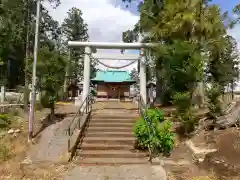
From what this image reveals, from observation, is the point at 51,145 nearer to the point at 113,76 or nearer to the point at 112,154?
the point at 112,154

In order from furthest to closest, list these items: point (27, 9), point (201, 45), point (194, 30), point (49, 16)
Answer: point (49, 16)
point (27, 9)
point (194, 30)
point (201, 45)

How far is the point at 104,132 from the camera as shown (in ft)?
39.6

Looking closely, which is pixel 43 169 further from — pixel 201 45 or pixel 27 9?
pixel 27 9

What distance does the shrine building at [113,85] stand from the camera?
38719 millimetres

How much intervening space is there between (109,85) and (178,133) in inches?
1089

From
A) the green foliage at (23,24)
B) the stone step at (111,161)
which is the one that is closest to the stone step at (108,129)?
the stone step at (111,161)

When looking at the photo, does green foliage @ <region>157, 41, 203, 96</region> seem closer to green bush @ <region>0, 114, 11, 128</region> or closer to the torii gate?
the torii gate

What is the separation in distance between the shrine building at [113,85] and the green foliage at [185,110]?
27.0m

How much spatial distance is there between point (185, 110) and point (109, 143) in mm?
2972

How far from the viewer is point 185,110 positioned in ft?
37.1

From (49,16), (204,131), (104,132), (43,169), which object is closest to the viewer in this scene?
(43,169)

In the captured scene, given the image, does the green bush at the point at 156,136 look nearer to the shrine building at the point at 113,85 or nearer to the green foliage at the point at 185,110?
the green foliage at the point at 185,110

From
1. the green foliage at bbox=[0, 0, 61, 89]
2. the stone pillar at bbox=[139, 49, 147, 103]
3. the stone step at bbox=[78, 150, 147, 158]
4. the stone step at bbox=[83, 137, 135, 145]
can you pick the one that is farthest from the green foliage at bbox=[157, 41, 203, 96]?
the green foliage at bbox=[0, 0, 61, 89]

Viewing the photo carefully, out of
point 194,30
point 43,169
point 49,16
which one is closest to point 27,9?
point 49,16
